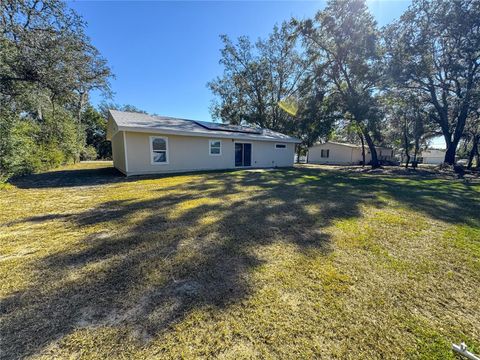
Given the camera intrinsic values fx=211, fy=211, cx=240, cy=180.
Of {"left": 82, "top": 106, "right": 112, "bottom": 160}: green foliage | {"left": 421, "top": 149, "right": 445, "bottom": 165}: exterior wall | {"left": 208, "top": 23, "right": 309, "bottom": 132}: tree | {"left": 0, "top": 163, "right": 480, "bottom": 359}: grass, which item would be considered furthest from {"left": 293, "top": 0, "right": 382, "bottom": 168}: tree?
{"left": 421, "top": 149, "right": 445, "bottom": 165}: exterior wall

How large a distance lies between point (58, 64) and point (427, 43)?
2182 centimetres

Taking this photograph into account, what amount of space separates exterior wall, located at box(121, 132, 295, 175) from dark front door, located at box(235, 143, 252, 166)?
293 mm

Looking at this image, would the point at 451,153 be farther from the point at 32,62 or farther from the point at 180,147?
the point at 32,62

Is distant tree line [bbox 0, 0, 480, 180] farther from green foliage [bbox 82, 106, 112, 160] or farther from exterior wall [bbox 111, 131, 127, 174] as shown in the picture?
green foliage [bbox 82, 106, 112, 160]

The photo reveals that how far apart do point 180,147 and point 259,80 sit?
661 inches

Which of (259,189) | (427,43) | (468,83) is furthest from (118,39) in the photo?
(468,83)

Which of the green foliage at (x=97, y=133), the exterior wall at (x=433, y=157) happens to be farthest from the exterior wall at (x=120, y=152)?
the exterior wall at (x=433, y=157)

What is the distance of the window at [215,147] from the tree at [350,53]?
10.4 m

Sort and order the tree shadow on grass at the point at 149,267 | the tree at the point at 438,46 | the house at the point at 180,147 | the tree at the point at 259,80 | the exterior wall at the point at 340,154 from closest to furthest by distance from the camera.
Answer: the tree shadow on grass at the point at 149,267
the house at the point at 180,147
the tree at the point at 438,46
the tree at the point at 259,80
the exterior wall at the point at 340,154

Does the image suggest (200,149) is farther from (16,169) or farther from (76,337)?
(76,337)

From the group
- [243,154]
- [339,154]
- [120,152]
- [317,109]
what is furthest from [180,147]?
[339,154]

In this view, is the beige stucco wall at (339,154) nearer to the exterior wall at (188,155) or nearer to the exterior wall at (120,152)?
the exterior wall at (188,155)

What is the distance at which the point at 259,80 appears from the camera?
935 inches

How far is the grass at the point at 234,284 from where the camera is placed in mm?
1566
